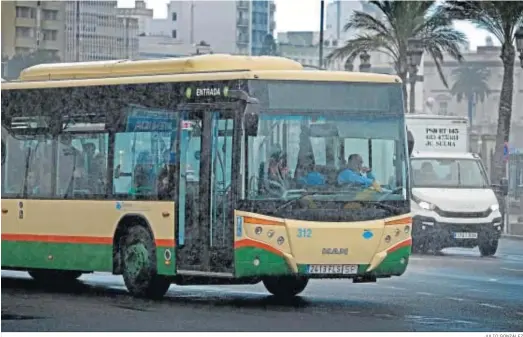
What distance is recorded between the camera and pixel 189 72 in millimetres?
16359

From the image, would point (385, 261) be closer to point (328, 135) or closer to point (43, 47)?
point (328, 135)

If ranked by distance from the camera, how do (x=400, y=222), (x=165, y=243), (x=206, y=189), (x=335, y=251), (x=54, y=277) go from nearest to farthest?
1. (x=335, y=251)
2. (x=206, y=189)
3. (x=400, y=222)
4. (x=165, y=243)
5. (x=54, y=277)

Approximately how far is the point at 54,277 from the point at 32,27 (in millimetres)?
6514

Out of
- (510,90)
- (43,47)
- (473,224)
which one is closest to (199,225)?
(43,47)

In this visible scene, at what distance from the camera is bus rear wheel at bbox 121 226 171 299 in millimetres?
16391

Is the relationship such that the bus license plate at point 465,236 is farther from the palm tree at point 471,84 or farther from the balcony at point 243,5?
the palm tree at point 471,84

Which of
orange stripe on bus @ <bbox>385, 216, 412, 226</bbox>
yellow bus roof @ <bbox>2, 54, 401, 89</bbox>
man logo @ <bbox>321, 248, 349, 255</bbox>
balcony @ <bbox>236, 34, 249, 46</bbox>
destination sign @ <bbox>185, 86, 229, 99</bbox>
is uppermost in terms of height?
balcony @ <bbox>236, 34, 249, 46</bbox>

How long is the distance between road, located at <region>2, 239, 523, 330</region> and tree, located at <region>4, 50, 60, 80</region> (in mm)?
3404

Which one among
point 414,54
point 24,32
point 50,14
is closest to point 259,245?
point 24,32

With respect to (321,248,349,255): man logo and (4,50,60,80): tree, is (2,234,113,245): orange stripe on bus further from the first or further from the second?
(4,50,60,80): tree

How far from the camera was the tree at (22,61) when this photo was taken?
22812 millimetres

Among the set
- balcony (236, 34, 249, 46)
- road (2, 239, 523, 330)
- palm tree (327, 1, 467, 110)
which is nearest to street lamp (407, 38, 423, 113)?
palm tree (327, 1, 467, 110)

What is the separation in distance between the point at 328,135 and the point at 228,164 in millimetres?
1040

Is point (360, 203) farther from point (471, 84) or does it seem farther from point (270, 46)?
point (471, 84)
